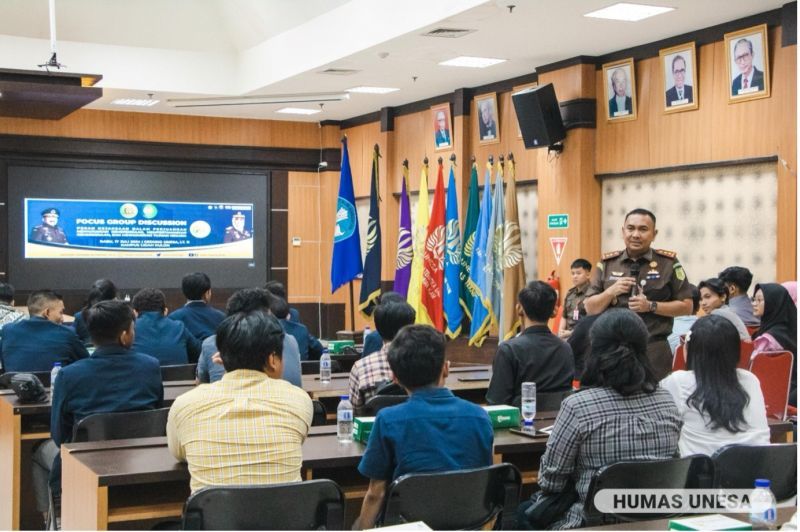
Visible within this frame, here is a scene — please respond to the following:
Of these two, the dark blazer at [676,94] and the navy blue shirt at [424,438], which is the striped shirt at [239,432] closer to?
the navy blue shirt at [424,438]

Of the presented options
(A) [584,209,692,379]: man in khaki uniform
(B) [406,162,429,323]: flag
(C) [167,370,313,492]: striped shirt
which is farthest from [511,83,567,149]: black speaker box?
(C) [167,370,313,492]: striped shirt

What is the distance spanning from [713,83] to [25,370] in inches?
224

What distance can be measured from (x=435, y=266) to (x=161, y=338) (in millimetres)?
4376

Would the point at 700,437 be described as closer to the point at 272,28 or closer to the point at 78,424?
the point at 78,424

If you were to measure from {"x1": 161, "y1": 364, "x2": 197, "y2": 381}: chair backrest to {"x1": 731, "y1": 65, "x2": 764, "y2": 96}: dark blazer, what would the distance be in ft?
15.4

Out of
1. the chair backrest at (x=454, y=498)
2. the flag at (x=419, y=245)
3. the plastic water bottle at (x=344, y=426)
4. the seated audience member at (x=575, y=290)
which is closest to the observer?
the chair backrest at (x=454, y=498)

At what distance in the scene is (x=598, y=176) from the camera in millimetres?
9523

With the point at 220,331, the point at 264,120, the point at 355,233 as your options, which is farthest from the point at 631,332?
the point at 264,120

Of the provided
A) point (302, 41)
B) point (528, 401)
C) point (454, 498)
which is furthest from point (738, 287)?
point (302, 41)

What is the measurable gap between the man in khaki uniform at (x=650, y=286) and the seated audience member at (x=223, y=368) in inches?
66.5

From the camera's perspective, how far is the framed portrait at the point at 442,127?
11.7 meters

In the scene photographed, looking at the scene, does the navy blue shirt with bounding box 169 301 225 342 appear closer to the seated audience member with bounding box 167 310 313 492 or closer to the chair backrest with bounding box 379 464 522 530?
A: the seated audience member with bounding box 167 310 313 492

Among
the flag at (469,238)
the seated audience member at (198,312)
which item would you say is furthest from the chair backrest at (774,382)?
the flag at (469,238)

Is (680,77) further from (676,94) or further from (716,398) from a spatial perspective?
(716,398)
